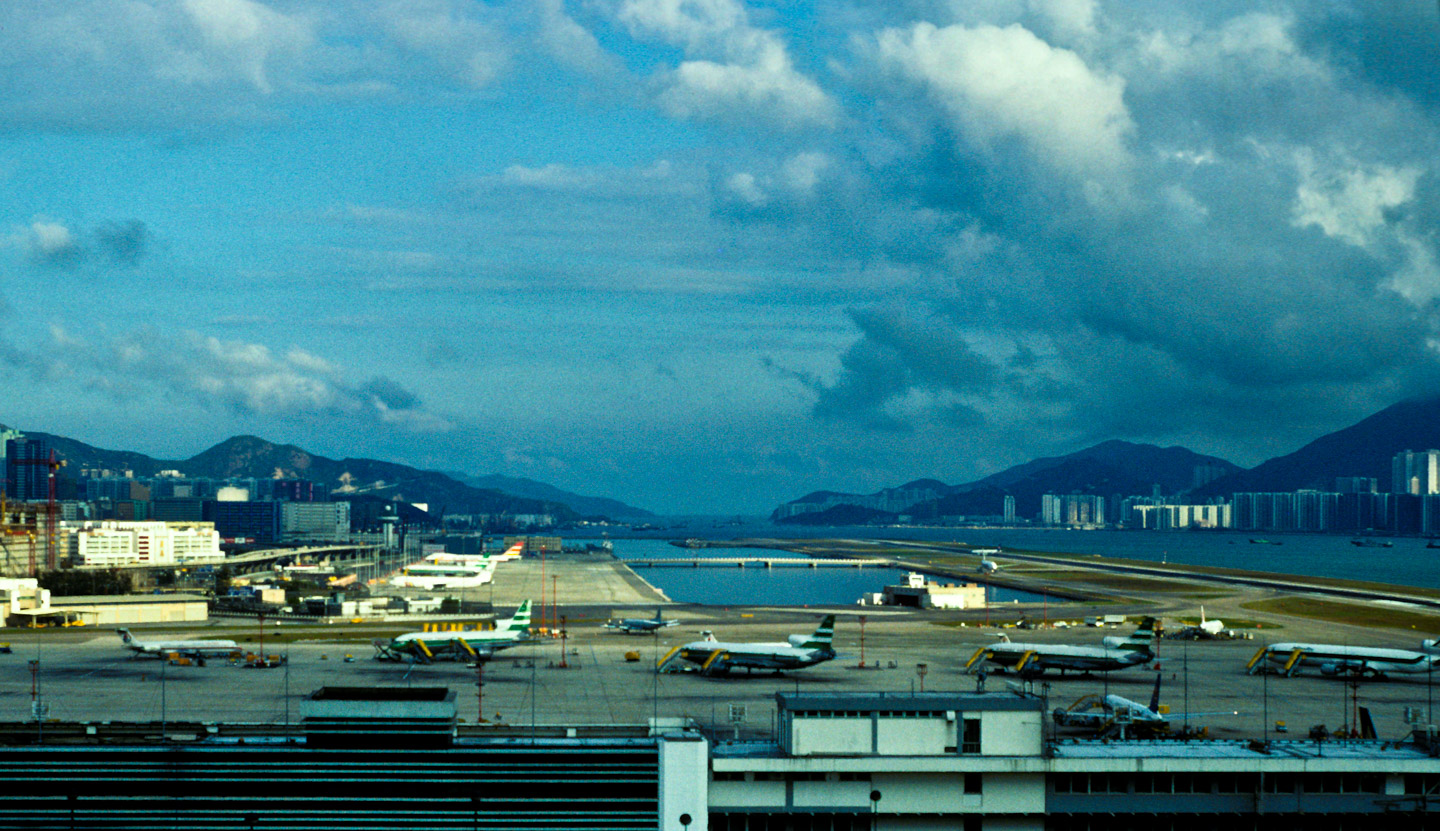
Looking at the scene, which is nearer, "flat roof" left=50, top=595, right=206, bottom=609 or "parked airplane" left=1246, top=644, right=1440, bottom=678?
"parked airplane" left=1246, top=644, right=1440, bottom=678

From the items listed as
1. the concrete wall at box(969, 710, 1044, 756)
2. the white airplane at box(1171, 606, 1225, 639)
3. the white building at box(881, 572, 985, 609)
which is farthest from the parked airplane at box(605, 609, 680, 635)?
the concrete wall at box(969, 710, 1044, 756)

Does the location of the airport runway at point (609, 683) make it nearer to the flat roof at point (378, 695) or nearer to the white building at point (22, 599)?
the white building at point (22, 599)

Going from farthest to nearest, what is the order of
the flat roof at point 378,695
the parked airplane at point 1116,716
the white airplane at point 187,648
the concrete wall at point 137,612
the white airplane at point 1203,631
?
the concrete wall at point 137,612 < the white airplane at point 1203,631 < the white airplane at point 187,648 < the parked airplane at point 1116,716 < the flat roof at point 378,695

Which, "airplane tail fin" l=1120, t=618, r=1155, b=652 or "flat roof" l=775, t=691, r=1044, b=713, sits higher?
"flat roof" l=775, t=691, r=1044, b=713

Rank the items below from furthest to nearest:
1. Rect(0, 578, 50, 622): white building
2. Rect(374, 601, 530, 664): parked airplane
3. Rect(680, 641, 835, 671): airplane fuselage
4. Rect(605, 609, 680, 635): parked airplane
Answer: Rect(0, 578, 50, 622): white building < Rect(605, 609, 680, 635): parked airplane < Rect(374, 601, 530, 664): parked airplane < Rect(680, 641, 835, 671): airplane fuselage

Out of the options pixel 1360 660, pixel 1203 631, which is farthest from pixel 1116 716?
pixel 1203 631

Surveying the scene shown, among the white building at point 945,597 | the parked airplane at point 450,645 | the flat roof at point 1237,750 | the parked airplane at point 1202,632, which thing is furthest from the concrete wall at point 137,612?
the flat roof at point 1237,750

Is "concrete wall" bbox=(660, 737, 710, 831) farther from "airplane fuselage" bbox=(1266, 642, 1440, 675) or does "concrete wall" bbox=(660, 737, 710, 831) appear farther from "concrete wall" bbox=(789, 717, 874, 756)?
"airplane fuselage" bbox=(1266, 642, 1440, 675)
